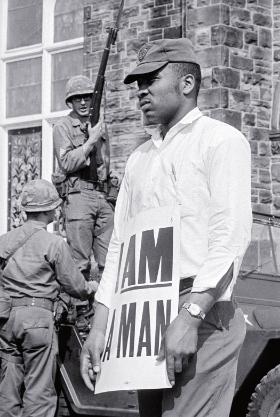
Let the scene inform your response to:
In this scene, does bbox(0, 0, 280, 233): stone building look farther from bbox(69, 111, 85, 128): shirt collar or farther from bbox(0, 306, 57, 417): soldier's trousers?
bbox(0, 306, 57, 417): soldier's trousers

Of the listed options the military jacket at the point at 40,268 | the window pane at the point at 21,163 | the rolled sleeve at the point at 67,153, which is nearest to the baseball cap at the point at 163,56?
the military jacket at the point at 40,268

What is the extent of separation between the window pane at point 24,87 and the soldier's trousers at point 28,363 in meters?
6.90

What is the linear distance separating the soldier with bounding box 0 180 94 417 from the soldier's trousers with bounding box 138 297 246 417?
4.06 meters

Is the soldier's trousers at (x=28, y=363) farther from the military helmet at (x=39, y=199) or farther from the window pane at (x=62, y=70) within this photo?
the window pane at (x=62, y=70)

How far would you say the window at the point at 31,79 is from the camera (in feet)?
46.6

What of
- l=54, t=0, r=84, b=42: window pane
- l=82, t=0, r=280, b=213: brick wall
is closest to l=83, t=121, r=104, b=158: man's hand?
l=82, t=0, r=280, b=213: brick wall

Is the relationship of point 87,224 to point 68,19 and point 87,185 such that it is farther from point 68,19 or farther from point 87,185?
point 68,19

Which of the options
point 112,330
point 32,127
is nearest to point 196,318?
point 112,330

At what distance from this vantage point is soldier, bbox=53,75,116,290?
9.77 meters

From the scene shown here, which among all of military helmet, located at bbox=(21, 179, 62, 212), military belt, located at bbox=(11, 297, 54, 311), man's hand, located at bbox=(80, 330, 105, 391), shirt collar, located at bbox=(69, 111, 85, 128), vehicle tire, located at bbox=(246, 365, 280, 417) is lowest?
vehicle tire, located at bbox=(246, 365, 280, 417)

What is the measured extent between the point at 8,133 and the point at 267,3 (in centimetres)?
410

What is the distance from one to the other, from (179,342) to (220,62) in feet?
29.5

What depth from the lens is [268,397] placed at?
7141 mm

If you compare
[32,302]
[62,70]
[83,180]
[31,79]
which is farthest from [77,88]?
[31,79]
